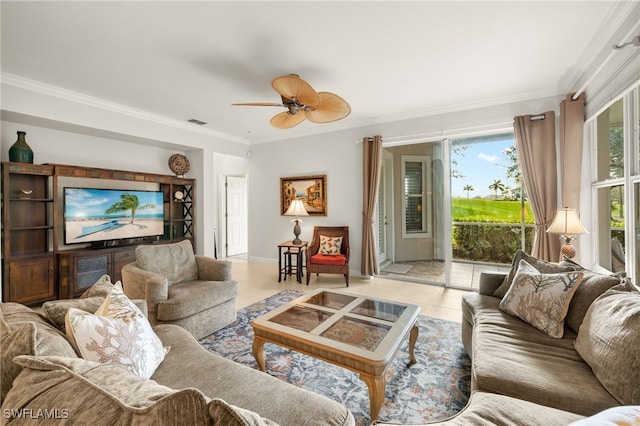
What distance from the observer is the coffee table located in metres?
1.50

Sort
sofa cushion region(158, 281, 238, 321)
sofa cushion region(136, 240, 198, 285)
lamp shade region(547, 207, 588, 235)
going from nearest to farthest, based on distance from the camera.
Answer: sofa cushion region(158, 281, 238, 321)
lamp shade region(547, 207, 588, 235)
sofa cushion region(136, 240, 198, 285)

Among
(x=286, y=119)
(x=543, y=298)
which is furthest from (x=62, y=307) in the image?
(x=543, y=298)

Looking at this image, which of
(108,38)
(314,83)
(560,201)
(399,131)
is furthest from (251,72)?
(560,201)

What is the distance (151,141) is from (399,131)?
4.11 m

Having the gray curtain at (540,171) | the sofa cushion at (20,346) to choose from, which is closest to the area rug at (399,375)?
the sofa cushion at (20,346)

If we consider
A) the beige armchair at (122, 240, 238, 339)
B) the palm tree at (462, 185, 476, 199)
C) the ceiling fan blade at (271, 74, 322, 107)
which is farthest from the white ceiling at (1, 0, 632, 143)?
the beige armchair at (122, 240, 238, 339)

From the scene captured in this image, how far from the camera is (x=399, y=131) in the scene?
14.4ft

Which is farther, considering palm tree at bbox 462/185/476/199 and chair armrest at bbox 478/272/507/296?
palm tree at bbox 462/185/476/199

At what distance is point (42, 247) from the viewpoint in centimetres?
364

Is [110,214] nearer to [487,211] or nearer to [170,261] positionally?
[170,261]

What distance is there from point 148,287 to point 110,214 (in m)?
2.58

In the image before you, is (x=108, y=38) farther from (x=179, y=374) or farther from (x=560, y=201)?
(x=560, y=201)

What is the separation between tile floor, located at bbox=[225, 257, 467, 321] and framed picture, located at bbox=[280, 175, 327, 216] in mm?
1275

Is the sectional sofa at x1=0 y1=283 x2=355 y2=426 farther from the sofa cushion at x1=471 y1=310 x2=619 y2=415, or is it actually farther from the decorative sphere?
the decorative sphere
